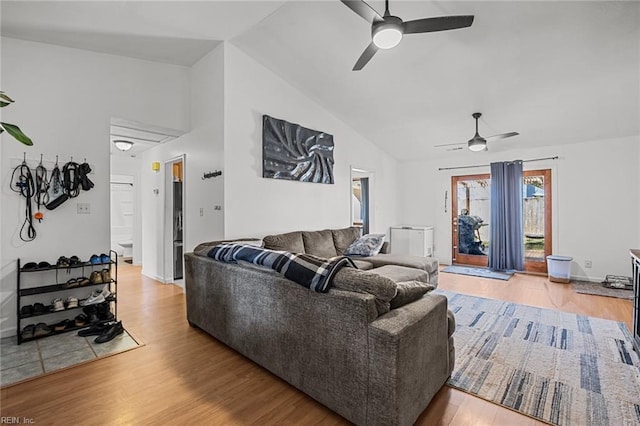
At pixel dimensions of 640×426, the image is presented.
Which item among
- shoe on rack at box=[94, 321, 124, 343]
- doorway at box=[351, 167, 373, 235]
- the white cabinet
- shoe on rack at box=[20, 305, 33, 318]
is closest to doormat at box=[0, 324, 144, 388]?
shoe on rack at box=[94, 321, 124, 343]

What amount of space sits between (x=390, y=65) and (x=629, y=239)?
479 cm

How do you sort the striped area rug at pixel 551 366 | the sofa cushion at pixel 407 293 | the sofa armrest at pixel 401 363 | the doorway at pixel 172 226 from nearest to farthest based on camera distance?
the sofa armrest at pixel 401 363
the sofa cushion at pixel 407 293
the striped area rug at pixel 551 366
the doorway at pixel 172 226

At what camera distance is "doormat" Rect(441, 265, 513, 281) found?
543cm

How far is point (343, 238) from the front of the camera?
4895mm

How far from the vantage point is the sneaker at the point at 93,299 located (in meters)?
3.15

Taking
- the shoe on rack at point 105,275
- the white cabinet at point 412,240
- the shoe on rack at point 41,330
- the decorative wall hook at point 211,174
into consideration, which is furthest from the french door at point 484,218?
the shoe on rack at point 41,330

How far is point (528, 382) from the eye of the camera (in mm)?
2158

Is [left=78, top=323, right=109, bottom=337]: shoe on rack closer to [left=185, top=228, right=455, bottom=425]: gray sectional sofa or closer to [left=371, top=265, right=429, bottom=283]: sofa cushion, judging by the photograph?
[left=185, top=228, right=455, bottom=425]: gray sectional sofa

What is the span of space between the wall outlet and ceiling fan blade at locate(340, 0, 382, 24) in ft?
11.4

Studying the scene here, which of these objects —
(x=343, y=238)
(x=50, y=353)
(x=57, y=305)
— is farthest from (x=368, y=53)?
(x=57, y=305)

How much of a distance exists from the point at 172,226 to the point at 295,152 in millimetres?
2399

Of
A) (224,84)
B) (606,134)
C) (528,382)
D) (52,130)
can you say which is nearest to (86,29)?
(52,130)

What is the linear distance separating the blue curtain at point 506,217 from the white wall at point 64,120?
6164 millimetres

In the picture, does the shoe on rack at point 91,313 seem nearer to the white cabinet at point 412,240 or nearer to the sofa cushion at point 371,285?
the sofa cushion at point 371,285
